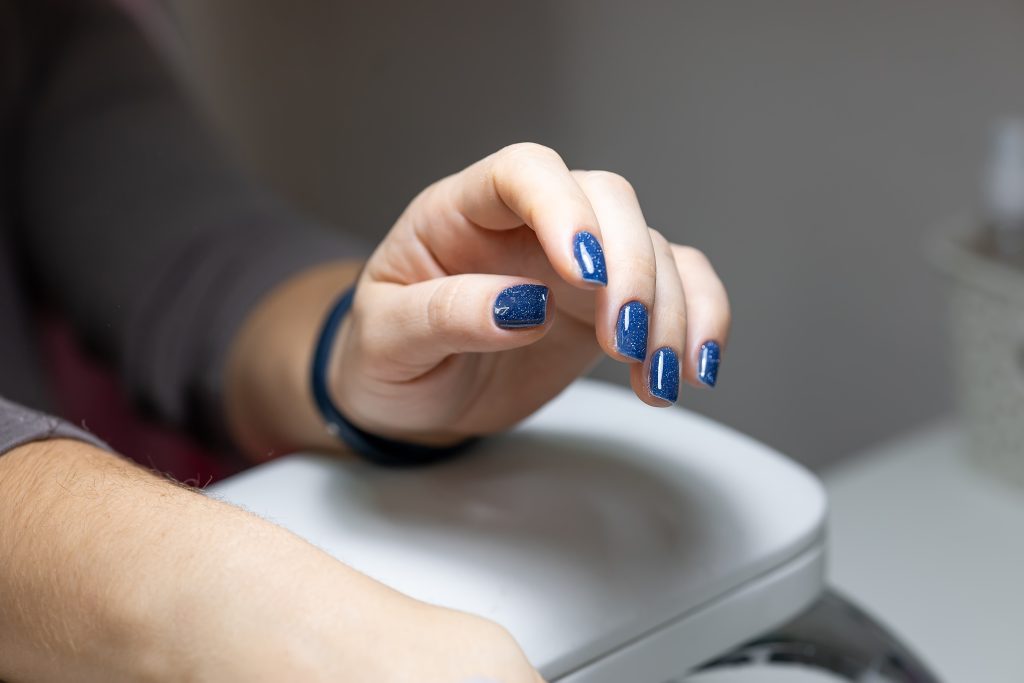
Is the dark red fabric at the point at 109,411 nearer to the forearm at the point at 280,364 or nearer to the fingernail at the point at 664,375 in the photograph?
the forearm at the point at 280,364

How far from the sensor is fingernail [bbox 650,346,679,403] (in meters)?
0.22

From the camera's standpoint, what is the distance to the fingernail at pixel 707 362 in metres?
0.24

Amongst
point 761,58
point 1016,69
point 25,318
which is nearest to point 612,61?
point 761,58

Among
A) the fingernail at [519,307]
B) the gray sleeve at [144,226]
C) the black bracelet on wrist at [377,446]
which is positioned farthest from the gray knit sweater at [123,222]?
the fingernail at [519,307]

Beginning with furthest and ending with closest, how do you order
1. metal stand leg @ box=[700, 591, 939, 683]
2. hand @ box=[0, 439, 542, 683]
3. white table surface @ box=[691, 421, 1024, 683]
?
white table surface @ box=[691, 421, 1024, 683] < metal stand leg @ box=[700, 591, 939, 683] < hand @ box=[0, 439, 542, 683]

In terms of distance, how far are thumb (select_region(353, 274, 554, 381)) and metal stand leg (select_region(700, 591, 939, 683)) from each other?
5.1 inches

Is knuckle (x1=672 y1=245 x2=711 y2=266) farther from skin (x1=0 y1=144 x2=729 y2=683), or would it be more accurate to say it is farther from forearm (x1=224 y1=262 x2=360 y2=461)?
forearm (x1=224 y1=262 x2=360 y2=461)

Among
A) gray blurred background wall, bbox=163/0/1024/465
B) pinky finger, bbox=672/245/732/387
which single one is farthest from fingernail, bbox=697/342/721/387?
gray blurred background wall, bbox=163/0/1024/465

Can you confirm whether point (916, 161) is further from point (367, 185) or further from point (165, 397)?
point (165, 397)

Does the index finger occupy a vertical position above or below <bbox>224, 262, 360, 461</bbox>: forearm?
above

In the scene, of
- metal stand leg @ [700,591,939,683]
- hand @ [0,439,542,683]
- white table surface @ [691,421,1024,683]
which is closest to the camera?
hand @ [0,439,542,683]

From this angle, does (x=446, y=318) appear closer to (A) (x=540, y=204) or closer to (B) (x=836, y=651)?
(A) (x=540, y=204)

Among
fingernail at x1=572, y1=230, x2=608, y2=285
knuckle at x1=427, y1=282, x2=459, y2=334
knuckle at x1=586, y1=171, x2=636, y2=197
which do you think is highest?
knuckle at x1=586, y1=171, x2=636, y2=197

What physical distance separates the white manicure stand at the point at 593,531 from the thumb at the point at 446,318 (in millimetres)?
41
